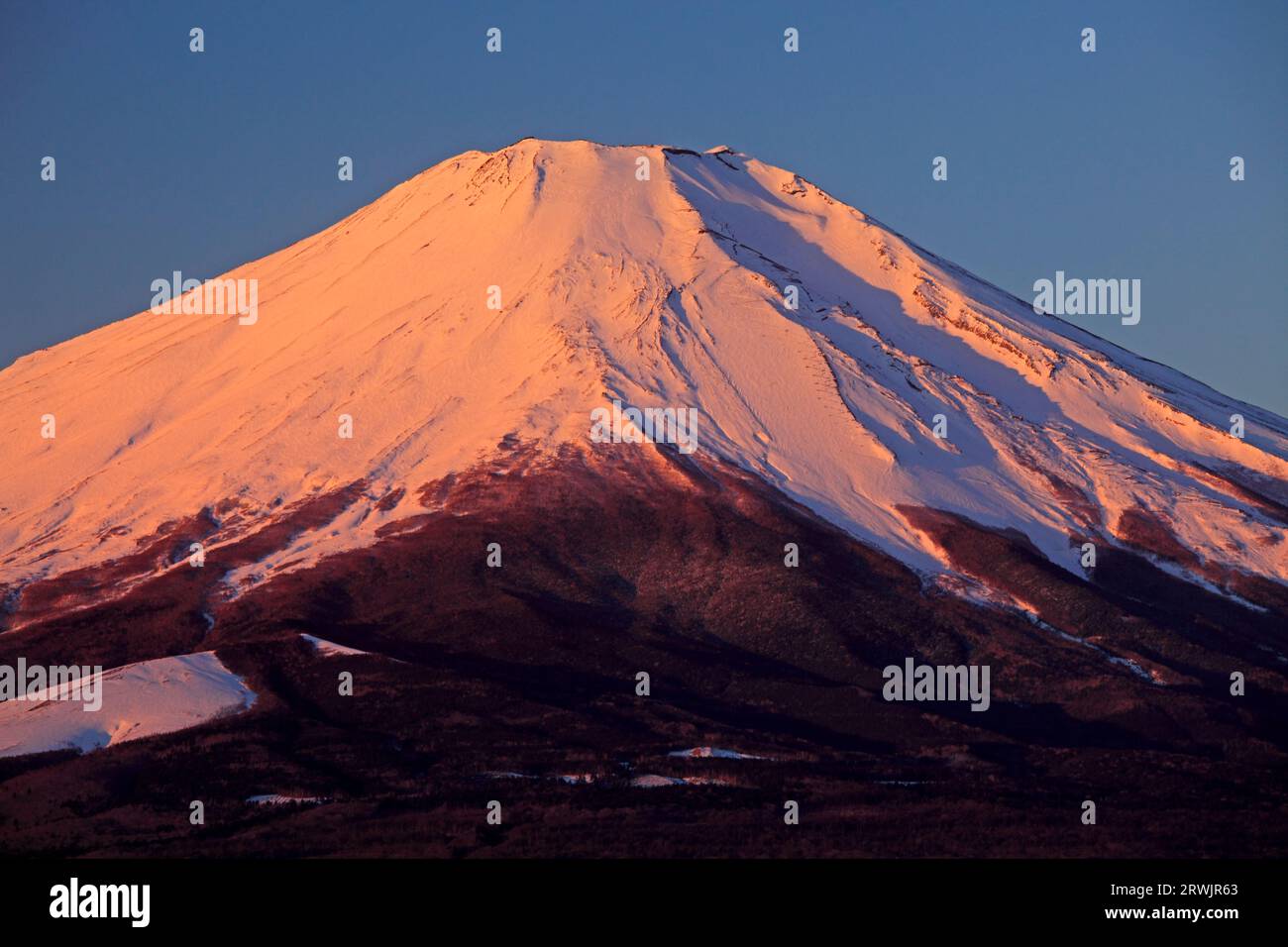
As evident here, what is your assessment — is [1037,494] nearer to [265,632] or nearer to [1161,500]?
[1161,500]

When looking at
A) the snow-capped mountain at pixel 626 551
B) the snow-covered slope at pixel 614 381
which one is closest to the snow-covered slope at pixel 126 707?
the snow-capped mountain at pixel 626 551

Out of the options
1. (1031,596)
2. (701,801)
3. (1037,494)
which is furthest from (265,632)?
(1037,494)

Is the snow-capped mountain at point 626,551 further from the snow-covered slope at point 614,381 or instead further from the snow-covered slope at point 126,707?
the snow-covered slope at point 614,381

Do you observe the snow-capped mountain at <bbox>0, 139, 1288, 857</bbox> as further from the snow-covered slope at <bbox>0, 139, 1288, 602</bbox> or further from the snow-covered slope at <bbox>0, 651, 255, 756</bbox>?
the snow-covered slope at <bbox>0, 139, 1288, 602</bbox>

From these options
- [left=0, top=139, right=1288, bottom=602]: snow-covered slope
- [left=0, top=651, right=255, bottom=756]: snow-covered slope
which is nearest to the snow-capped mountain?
[left=0, top=651, right=255, bottom=756]: snow-covered slope

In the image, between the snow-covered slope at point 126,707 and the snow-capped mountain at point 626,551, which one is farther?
the snow-covered slope at point 126,707

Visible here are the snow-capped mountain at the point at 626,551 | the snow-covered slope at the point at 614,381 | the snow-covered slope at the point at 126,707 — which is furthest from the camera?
the snow-covered slope at the point at 614,381
